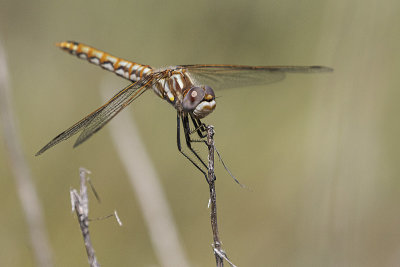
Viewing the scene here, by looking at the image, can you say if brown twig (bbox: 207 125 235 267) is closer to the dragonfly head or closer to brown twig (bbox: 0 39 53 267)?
the dragonfly head

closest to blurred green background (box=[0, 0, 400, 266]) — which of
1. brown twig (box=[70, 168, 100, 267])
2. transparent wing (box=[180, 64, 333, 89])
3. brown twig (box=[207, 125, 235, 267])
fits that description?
transparent wing (box=[180, 64, 333, 89])

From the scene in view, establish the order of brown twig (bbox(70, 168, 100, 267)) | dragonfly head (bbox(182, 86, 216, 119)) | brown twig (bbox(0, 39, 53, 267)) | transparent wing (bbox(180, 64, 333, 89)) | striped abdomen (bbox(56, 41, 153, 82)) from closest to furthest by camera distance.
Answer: brown twig (bbox(70, 168, 100, 267)), brown twig (bbox(0, 39, 53, 267)), dragonfly head (bbox(182, 86, 216, 119)), transparent wing (bbox(180, 64, 333, 89)), striped abdomen (bbox(56, 41, 153, 82))

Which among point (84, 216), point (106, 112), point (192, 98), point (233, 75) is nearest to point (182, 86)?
point (192, 98)

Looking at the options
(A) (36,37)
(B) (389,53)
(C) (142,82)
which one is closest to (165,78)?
(C) (142,82)

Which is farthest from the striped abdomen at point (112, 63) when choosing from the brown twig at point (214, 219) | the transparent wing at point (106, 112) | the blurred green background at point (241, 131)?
the brown twig at point (214, 219)

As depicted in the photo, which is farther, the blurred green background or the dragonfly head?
the blurred green background

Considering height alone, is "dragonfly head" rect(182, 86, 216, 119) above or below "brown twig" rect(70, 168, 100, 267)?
above

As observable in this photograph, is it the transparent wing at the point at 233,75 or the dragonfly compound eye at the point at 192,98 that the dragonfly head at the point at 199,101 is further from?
the transparent wing at the point at 233,75

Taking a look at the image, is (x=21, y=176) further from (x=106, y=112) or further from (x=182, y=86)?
(x=182, y=86)

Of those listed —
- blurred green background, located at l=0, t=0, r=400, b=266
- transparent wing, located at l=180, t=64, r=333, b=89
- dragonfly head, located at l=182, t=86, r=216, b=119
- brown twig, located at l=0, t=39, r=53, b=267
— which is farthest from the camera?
transparent wing, located at l=180, t=64, r=333, b=89
